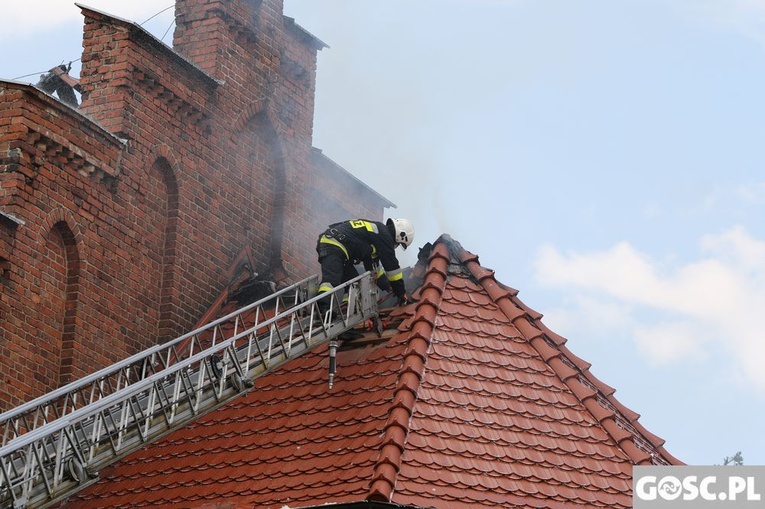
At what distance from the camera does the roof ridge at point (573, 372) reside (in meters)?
16.9

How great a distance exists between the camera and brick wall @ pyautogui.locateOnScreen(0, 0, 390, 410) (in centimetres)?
1891

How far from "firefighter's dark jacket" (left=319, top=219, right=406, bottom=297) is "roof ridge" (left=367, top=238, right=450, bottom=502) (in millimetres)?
403

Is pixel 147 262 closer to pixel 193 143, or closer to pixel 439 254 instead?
pixel 193 143

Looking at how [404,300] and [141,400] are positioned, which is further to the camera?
[404,300]

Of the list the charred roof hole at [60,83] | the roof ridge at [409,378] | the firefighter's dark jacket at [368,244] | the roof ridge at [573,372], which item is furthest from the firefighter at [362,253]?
the charred roof hole at [60,83]

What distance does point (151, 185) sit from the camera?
69.5 feet

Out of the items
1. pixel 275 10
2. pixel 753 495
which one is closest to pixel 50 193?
pixel 275 10

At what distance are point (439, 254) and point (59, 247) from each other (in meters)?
4.78

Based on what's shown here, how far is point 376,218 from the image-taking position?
85.3ft

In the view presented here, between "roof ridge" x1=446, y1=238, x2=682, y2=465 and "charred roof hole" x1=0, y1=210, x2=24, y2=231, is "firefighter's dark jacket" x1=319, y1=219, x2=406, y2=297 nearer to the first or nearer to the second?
"roof ridge" x1=446, y1=238, x2=682, y2=465

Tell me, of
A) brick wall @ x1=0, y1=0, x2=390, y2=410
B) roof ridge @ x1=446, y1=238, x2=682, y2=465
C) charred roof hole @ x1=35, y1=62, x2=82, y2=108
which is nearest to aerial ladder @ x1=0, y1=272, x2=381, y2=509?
brick wall @ x1=0, y1=0, x2=390, y2=410

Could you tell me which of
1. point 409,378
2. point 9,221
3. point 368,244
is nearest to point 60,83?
point 9,221

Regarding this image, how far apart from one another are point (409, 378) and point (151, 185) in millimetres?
6356

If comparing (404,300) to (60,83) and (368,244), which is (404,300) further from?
(60,83)
